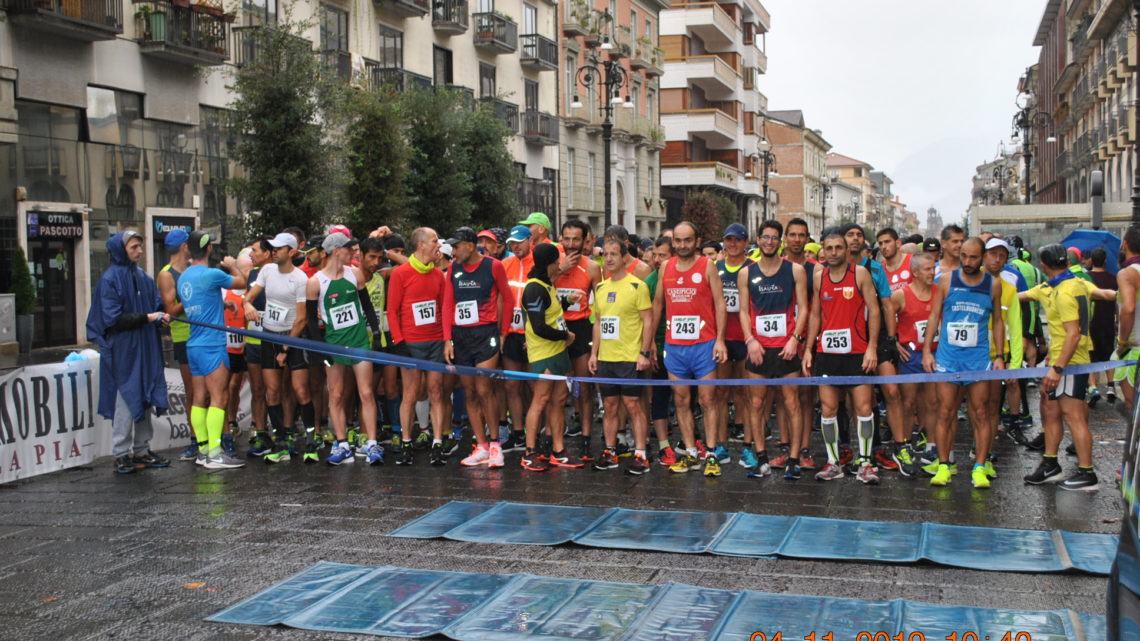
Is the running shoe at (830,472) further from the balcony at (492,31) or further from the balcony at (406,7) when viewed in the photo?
the balcony at (492,31)

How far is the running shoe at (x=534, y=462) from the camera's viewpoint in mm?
9836

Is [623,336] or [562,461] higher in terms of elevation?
[623,336]

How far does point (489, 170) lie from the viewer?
32.0 metres

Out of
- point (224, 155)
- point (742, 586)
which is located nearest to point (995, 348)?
point (742, 586)

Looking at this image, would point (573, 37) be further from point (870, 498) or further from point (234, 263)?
point (870, 498)

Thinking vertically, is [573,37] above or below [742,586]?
above

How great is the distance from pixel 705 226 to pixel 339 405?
4390cm

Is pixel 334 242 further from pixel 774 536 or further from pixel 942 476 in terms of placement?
pixel 942 476

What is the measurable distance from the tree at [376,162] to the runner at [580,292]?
48.6 feet

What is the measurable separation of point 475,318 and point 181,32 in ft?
56.9

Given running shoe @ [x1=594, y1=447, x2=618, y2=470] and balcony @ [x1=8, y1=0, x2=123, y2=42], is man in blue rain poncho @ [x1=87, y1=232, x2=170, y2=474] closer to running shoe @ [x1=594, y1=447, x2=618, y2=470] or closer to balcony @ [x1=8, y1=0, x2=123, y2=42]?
running shoe @ [x1=594, y1=447, x2=618, y2=470]

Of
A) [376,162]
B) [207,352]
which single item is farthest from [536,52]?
[207,352]

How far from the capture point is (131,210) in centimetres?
2444
